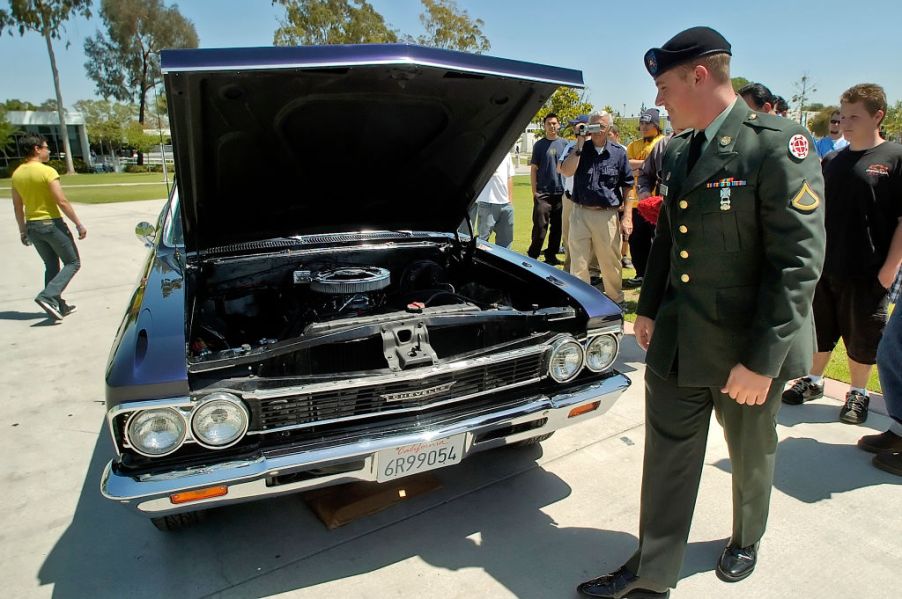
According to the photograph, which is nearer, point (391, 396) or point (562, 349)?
point (391, 396)

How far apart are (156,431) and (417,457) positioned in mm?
914

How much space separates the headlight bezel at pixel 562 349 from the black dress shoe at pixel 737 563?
0.90 m

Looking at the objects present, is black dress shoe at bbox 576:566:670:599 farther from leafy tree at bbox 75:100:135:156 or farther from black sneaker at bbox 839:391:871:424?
leafy tree at bbox 75:100:135:156

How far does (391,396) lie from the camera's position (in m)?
2.21

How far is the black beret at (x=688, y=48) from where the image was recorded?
5.68ft

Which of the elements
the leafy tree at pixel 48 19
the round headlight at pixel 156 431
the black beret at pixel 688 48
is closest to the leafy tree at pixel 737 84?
the black beret at pixel 688 48

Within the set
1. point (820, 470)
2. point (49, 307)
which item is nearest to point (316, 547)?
point (820, 470)

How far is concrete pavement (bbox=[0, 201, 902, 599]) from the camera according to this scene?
7.34 ft

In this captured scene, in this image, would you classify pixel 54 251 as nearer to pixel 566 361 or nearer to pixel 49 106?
pixel 566 361

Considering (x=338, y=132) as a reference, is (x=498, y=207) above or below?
below

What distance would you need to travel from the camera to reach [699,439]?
2016 mm

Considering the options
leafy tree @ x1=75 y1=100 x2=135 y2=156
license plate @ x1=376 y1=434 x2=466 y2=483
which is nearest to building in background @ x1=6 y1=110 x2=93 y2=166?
leafy tree @ x1=75 y1=100 x2=135 y2=156

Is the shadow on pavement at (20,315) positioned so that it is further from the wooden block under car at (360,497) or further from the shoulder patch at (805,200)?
the shoulder patch at (805,200)

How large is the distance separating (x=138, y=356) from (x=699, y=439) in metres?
1.99
